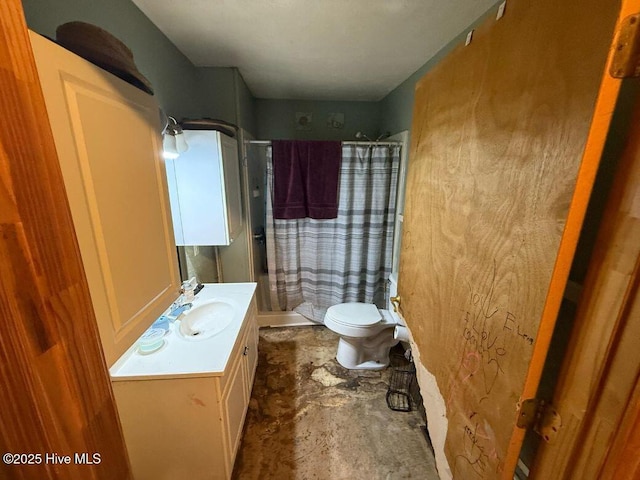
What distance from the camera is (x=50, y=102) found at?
0.51 m

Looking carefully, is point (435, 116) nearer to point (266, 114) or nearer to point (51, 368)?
point (51, 368)

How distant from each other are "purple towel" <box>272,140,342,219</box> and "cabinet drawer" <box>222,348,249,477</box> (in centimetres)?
140

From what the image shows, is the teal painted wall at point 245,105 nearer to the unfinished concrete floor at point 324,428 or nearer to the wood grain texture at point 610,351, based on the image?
the unfinished concrete floor at point 324,428

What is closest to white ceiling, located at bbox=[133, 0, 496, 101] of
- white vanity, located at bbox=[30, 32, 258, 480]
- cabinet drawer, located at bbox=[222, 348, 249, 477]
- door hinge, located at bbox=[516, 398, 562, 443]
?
white vanity, located at bbox=[30, 32, 258, 480]

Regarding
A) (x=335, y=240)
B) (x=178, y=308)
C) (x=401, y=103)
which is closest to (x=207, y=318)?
(x=178, y=308)

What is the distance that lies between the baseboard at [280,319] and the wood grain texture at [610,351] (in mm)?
2427

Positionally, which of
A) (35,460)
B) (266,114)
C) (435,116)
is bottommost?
(35,460)

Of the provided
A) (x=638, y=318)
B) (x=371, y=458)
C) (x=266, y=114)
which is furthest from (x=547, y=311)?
(x=266, y=114)

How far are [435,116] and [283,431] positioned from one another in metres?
1.98

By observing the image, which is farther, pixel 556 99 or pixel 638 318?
pixel 556 99

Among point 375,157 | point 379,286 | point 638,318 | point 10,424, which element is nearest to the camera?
point 10,424

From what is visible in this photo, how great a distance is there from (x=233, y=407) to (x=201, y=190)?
130 cm

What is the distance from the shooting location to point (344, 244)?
258 centimetres

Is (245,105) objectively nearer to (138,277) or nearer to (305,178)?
(305,178)
